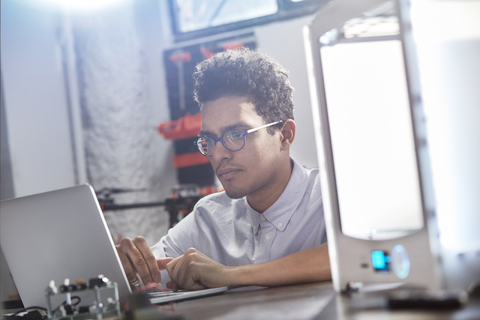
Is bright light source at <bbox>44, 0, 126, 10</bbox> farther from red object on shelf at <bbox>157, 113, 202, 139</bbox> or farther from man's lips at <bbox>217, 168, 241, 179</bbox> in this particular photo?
man's lips at <bbox>217, 168, 241, 179</bbox>

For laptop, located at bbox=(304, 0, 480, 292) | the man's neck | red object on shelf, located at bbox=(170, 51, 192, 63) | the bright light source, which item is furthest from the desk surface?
the bright light source

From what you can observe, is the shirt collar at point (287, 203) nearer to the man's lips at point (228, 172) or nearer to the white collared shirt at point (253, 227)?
the white collared shirt at point (253, 227)

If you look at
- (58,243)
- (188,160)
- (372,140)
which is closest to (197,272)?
(58,243)

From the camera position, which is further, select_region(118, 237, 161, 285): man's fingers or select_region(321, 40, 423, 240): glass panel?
select_region(118, 237, 161, 285): man's fingers

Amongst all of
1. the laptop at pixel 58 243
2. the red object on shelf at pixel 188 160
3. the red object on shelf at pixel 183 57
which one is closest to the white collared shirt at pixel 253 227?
the laptop at pixel 58 243

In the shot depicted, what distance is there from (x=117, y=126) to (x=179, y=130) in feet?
1.54

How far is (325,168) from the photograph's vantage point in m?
0.80

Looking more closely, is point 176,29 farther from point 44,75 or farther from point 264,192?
point 264,192

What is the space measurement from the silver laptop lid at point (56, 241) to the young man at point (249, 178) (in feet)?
1.40

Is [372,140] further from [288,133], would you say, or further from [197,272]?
[288,133]

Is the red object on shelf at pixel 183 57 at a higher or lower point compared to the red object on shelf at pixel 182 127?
higher

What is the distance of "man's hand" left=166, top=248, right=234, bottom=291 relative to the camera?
1108 mm

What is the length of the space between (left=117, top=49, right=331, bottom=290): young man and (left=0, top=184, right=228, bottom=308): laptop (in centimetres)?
42

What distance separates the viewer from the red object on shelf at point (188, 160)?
2.26 metres
